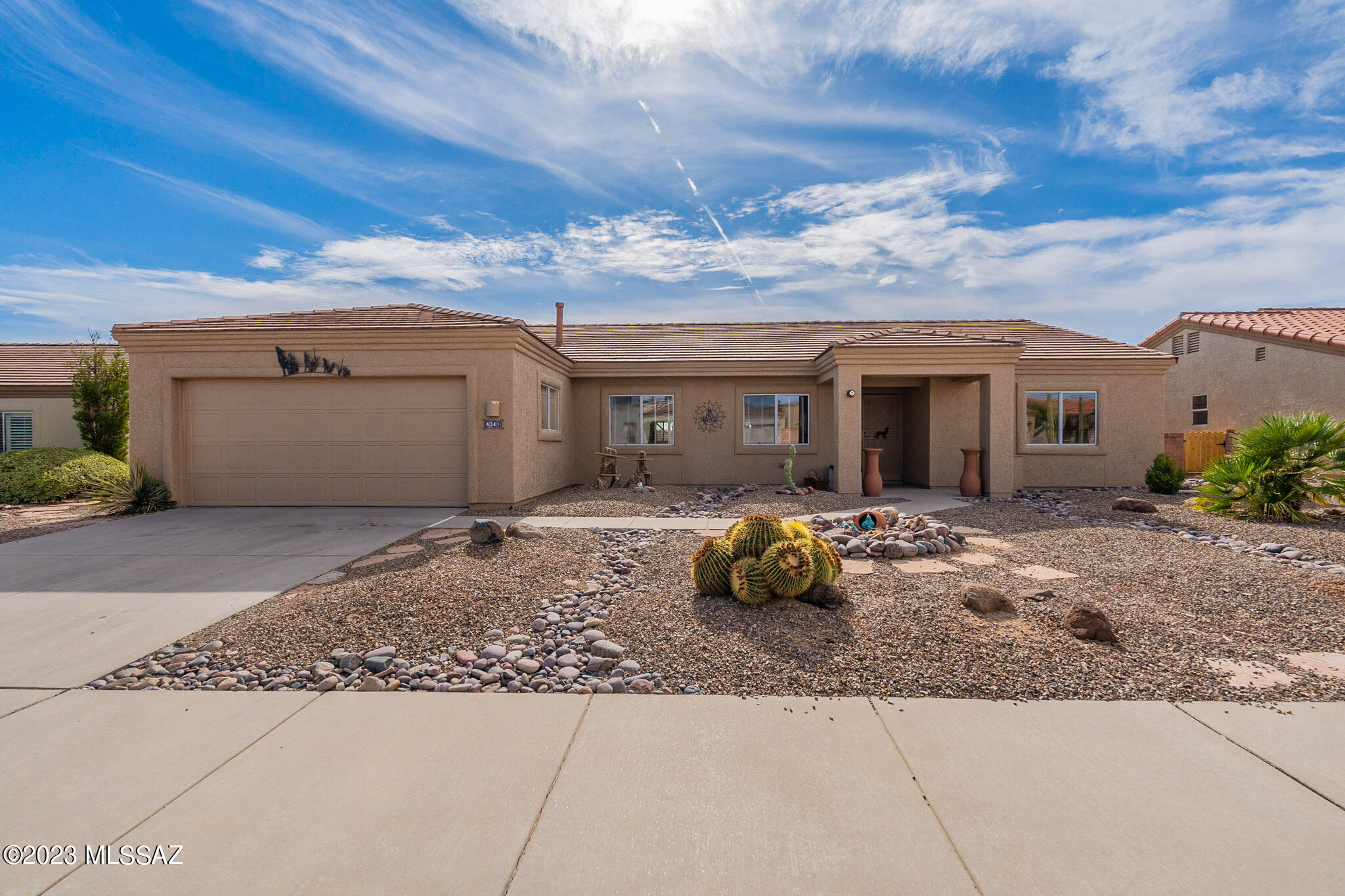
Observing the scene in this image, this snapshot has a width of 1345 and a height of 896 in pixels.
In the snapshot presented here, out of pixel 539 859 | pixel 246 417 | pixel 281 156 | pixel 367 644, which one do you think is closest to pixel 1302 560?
pixel 539 859

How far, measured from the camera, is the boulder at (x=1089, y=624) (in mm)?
3777

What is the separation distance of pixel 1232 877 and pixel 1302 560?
6245 millimetres

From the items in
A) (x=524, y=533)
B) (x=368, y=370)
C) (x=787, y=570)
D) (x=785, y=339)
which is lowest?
(x=524, y=533)

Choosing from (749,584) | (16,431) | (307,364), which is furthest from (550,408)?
(16,431)

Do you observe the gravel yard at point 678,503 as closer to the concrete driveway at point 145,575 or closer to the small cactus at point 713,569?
the concrete driveway at point 145,575

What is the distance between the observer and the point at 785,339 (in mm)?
15719

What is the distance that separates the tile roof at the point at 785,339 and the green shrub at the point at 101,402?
33.8ft

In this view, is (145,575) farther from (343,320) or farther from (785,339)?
(785,339)

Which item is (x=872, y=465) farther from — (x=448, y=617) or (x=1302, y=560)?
(x=448, y=617)

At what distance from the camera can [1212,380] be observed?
17312 millimetres

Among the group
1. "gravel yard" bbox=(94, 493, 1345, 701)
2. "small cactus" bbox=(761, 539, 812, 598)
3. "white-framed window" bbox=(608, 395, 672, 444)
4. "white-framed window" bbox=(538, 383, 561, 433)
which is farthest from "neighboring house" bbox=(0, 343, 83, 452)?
"small cactus" bbox=(761, 539, 812, 598)

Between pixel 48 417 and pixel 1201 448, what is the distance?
32408 millimetres

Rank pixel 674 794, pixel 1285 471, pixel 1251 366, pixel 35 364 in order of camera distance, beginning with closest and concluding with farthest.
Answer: pixel 674 794 → pixel 1285 471 → pixel 1251 366 → pixel 35 364

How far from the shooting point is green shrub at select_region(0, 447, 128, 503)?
460 inches
